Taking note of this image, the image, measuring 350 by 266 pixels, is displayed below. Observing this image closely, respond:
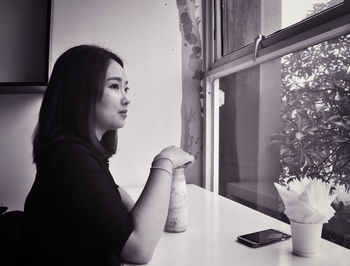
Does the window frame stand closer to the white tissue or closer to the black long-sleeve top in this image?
the white tissue

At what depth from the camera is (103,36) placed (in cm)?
183

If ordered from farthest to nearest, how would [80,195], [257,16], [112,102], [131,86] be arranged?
[131,86] → [257,16] → [112,102] → [80,195]

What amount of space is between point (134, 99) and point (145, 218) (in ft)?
3.78

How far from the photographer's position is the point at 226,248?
0.89 metres

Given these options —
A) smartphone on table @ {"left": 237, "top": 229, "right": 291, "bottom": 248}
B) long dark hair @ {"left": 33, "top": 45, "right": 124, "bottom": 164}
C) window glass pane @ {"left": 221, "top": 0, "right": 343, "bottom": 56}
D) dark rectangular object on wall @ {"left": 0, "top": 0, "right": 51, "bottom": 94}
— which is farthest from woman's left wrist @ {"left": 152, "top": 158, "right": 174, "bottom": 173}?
dark rectangular object on wall @ {"left": 0, "top": 0, "right": 51, "bottom": 94}

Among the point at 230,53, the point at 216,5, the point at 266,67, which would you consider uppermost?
the point at 216,5

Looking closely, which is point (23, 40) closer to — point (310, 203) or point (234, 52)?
point (234, 52)

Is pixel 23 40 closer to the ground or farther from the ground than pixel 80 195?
farther from the ground

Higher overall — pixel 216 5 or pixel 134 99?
pixel 216 5

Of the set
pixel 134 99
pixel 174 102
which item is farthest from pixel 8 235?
pixel 174 102

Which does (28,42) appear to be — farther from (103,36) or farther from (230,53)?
(230,53)

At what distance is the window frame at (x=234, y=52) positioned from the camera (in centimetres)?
108

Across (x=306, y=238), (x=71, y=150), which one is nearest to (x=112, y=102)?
(x=71, y=150)

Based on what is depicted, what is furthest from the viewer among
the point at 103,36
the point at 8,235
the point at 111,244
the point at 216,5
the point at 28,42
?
the point at 216,5
